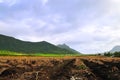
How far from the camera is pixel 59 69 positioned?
26.1 meters

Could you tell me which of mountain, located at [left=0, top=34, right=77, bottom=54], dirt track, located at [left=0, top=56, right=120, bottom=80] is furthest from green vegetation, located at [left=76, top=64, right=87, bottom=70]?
mountain, located at [left=0, top=34, right=77, bottom=54]

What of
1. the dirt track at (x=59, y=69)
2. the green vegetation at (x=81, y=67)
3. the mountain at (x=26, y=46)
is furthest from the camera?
the mountain at (x=26, y=46)

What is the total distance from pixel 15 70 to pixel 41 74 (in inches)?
84.6

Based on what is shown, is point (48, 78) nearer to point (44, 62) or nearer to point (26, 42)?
point (44, 62)

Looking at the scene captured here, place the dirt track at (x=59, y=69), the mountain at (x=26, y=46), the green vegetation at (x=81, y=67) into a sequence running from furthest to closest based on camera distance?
1. the mountain at (x=26, y=46)
2. the green vegetation at (x=81, y=67)
3. the dirt track at (x=59, y=69)

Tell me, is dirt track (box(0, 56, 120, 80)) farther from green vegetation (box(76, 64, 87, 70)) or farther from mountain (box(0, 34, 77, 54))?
mountain (box(0, 34, 77, 54))

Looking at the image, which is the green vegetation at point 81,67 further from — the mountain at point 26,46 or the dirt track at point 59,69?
the mountain at point 26,46

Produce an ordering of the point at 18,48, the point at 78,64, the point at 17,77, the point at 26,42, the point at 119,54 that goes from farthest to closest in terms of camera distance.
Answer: the point at 26,42 → the point at 18,48 → the point at 119,54 → the point at 78,64 → the point at 17,77

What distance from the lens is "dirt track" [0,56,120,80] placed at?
25.2 metres

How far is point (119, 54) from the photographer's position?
3738 cm

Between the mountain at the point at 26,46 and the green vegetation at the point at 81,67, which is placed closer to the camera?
the green vegetation at the point at 81,67

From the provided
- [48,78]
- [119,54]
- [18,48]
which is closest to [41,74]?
[48,78]

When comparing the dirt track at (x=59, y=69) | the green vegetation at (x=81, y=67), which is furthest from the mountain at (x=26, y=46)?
the green vegetation at (x=81, y=67)

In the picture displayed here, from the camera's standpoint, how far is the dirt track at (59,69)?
82.7 ft
